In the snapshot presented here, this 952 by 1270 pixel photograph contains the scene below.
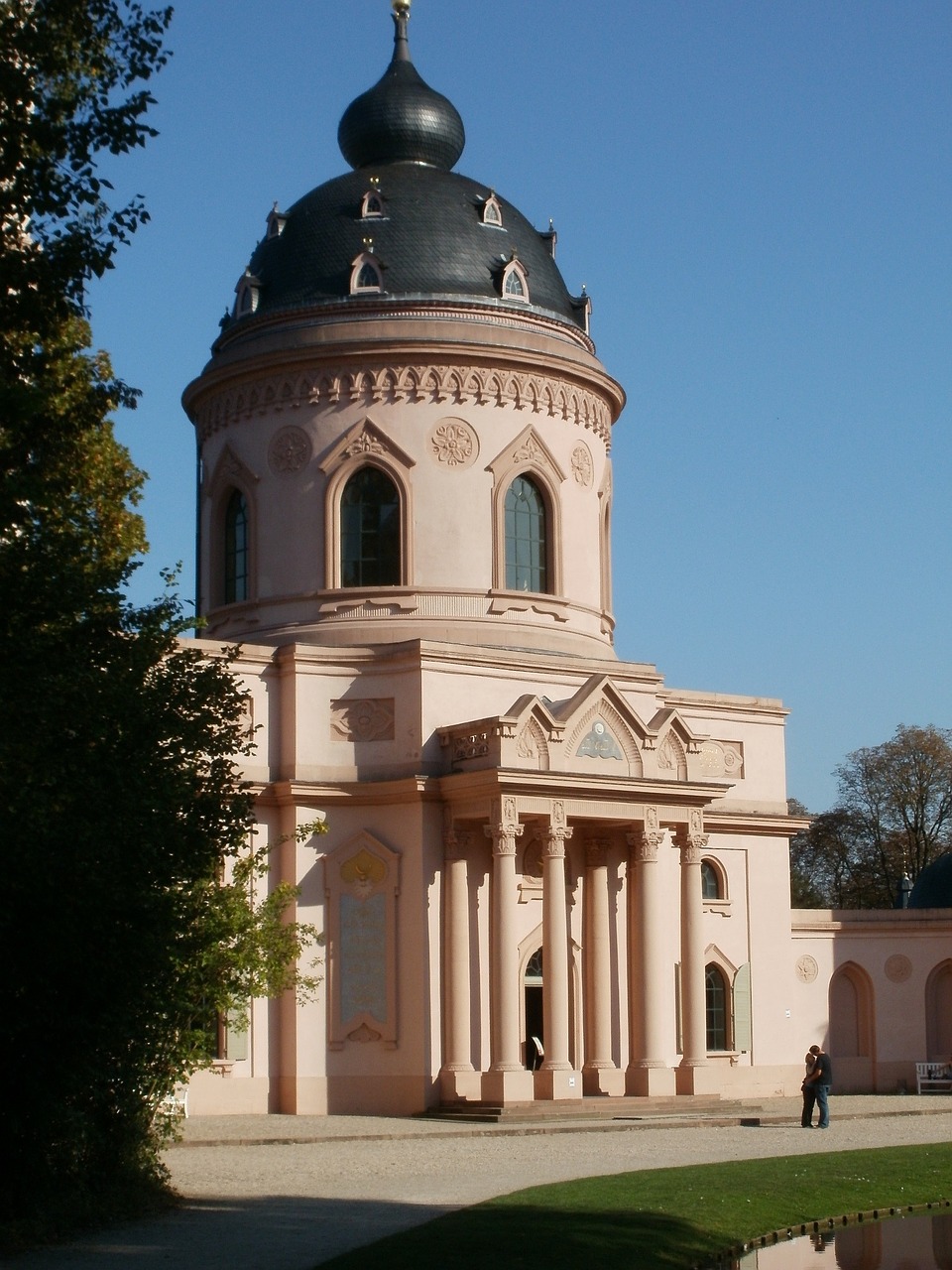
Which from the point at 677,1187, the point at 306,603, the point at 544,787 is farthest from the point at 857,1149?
the point at 306,603

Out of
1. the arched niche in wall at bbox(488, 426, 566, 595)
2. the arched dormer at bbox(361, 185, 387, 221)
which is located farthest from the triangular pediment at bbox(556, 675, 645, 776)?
the arched dormer at bbox(361, 185, 387, 221)

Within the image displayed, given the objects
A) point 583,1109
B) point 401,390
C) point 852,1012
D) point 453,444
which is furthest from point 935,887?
point 401,390

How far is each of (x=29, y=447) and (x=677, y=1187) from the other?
10.1 meters

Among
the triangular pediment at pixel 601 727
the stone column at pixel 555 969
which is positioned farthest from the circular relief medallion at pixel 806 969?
the stone column at pixel 555 969

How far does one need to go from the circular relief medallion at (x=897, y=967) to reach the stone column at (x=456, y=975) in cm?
1486

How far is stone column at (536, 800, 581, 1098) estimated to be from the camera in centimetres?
3394

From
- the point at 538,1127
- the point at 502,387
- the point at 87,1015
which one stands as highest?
the point at 502,387

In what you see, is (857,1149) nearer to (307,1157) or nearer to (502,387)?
(307,1157)

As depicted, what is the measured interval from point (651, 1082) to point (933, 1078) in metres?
11.8

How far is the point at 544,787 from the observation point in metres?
34.7

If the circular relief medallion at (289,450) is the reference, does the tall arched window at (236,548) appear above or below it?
below

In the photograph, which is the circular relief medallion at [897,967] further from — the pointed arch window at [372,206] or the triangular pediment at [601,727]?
the pointed arch window at [372,206]

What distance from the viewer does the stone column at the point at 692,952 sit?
36.3 meters

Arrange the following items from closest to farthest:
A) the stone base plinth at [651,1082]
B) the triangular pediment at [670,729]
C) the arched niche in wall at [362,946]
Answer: the arched niche in wall at [362,946] < the stone base plinth at [651,1082] < the triangular pediment at [670,729]
